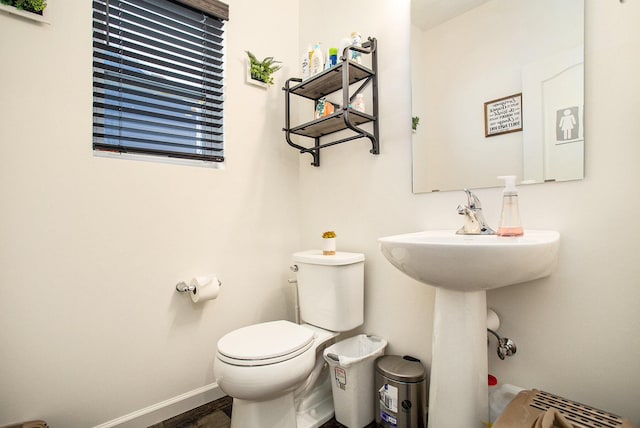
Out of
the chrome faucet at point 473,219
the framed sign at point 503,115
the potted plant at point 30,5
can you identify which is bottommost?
the chrome faucet at point 473,219

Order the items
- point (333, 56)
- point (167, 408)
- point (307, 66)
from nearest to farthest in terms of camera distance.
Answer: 1. point (167, 408)
2. point (333, 56)
3. point (307, 66)

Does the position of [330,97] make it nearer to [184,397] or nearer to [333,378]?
[333,378]

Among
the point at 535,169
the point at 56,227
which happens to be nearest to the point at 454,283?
the point at 535,169

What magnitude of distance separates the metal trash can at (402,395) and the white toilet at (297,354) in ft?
0.92

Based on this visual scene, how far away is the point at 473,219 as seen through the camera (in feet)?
3.73

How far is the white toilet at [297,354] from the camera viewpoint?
1.07 meters

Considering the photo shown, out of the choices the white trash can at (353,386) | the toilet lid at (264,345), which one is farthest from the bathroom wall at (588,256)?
the toilet lid at (264,345)

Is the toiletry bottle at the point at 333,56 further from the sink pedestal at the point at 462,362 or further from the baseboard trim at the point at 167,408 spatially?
the baseboard trim at the point at 167,408

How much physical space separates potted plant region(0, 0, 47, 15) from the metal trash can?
76.9 inches

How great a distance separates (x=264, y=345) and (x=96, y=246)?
83 centimetres

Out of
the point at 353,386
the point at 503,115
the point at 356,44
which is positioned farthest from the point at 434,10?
the point at 353,386

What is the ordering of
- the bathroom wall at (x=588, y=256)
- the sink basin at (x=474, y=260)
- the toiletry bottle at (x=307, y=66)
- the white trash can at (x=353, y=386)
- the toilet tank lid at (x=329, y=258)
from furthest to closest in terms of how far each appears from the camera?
1. the toiletry bottle at (x=307, y=66)
2. the toilet tank lid at (x=329, y=258)
3. the white trash can at (x=353, y=386)
4. the bathroom wall at (x=588, y=256)
5. the sink basin at (x=474, y=260)

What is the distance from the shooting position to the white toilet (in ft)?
3.51

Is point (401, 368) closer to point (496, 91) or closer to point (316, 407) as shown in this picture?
point (316, 407)
